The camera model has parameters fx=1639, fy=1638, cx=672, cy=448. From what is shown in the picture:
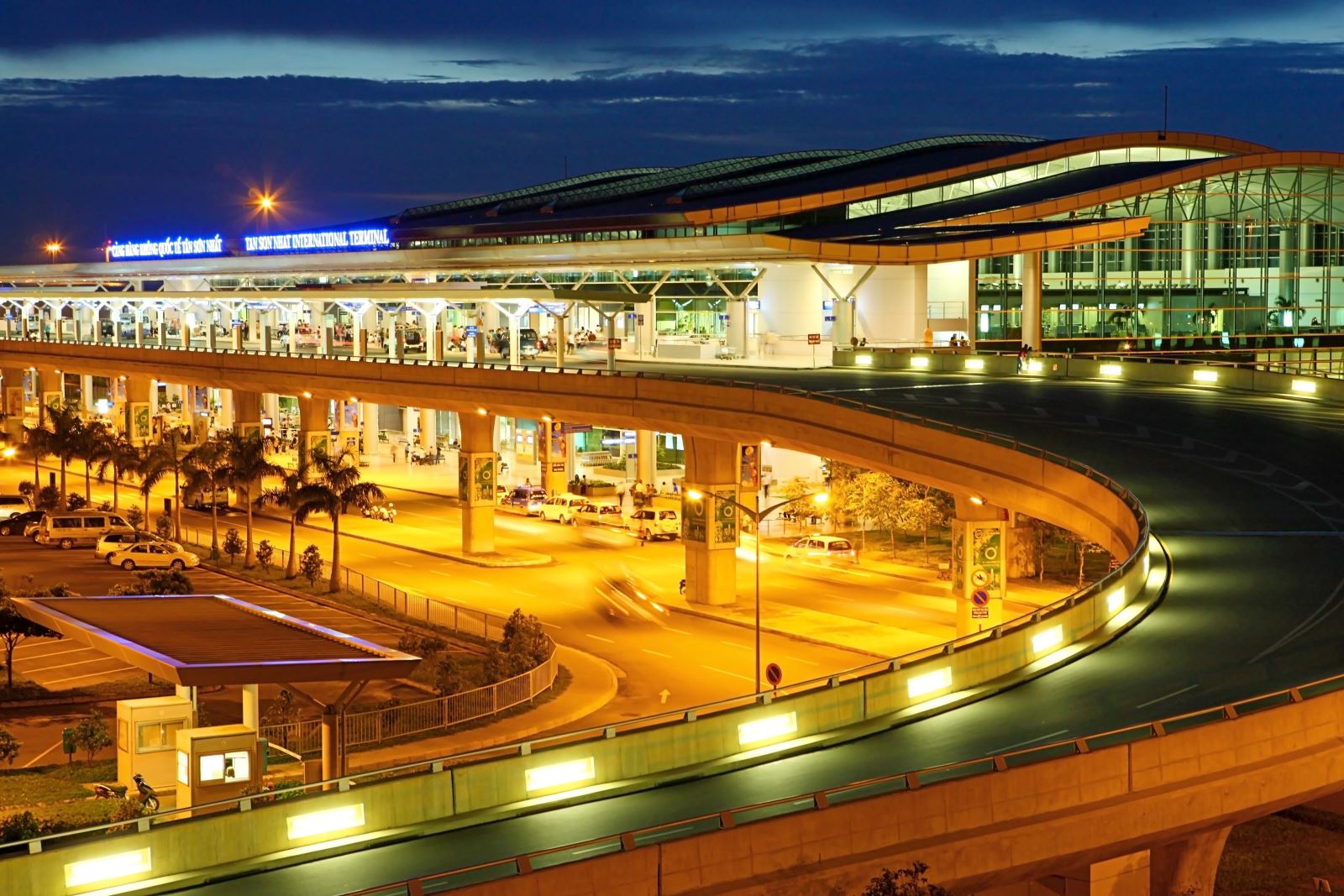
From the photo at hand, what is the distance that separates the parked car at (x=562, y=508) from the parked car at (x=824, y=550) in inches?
586

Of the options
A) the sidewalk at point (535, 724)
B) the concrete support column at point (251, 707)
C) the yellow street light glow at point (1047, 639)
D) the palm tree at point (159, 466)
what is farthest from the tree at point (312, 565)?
the yellow street light glow at point (1047, 639)

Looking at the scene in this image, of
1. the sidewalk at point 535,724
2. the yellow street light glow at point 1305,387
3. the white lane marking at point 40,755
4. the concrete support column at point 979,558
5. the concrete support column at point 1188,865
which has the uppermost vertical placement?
the yellow street light glow at point 1305,387

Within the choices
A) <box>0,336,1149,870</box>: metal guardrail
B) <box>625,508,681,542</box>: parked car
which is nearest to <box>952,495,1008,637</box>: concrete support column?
<box>0,336,1149,870</box>: metal guardrail

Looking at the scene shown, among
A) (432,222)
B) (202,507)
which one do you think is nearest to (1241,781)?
(202,507)

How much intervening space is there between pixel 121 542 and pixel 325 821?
5401 centimetres

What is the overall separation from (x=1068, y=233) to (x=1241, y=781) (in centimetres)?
5540

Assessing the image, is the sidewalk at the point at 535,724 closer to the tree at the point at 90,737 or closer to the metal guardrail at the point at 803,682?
the metal guardrail at the point at 803,682

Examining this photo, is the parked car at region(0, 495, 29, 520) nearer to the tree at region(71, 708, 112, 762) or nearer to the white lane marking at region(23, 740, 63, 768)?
the white lane marking at region(23, 740, 63, 768)

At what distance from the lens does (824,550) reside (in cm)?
7275

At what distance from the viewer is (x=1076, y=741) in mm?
22234

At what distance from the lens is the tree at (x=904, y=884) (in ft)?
62.8

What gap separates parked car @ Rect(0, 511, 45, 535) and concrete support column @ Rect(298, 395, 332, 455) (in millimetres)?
14510

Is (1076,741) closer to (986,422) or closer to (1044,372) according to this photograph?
(986,422)

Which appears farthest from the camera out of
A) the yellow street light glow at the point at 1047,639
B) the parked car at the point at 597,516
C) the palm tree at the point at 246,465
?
the parked car at the point at 597,516
